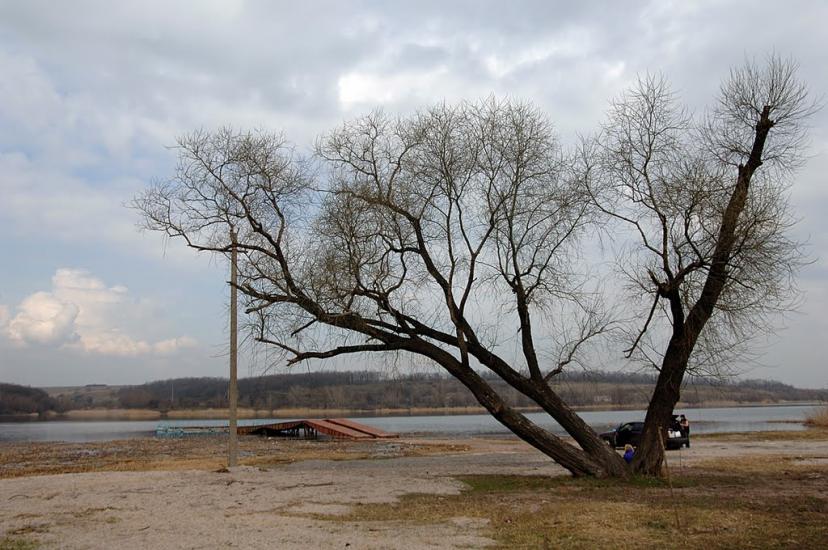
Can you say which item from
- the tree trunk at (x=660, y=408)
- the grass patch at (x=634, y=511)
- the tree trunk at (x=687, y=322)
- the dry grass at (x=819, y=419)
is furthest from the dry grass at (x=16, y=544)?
the dry grass at (x=819, y=419)

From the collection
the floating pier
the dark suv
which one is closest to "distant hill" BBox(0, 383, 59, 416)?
the floating pier

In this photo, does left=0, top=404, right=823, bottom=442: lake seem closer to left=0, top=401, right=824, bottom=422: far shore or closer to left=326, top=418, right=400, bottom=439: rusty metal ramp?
left=326, top=418, right=400, bottom=439: rusty metal ramp

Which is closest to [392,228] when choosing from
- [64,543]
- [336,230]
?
[336,230]

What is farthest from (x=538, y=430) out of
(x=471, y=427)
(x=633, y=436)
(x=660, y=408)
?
(x=471, y=427)

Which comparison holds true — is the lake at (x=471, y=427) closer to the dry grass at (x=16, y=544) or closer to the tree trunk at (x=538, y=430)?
the tree trunk at (x=538, y=430)

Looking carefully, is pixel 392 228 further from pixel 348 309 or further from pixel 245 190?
pixel 245 190

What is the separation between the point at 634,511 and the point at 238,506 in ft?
21.7

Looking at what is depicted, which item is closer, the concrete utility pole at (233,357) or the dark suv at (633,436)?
the concrete utility pole at (233,357)

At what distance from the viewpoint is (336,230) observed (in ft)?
52.1

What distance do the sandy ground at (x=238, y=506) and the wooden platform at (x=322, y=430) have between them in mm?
21165

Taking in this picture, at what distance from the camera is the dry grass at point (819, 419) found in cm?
4409

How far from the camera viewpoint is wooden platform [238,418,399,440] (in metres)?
41.8

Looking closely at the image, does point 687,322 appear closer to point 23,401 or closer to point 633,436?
point 633,436

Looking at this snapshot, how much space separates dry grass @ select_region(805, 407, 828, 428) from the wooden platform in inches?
1024
